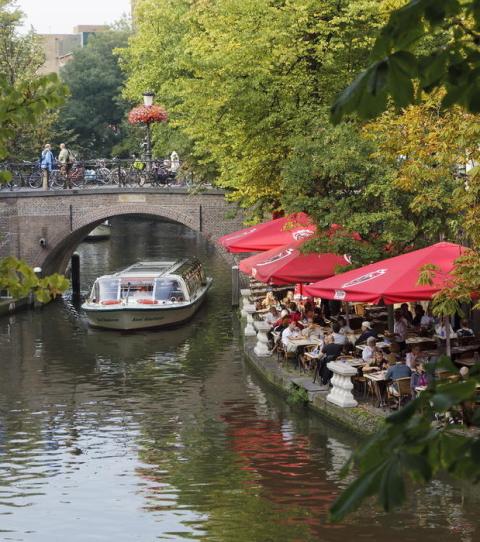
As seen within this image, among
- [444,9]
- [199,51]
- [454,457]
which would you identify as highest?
[199,51]

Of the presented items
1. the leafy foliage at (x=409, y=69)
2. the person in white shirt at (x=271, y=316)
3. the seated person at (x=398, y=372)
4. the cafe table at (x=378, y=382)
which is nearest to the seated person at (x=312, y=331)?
the person in white shirt at (x=271, y=316)

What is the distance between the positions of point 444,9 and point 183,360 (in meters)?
24.0

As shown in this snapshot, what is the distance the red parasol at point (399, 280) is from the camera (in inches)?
693

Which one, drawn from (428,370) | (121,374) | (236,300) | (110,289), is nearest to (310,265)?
(121,374)

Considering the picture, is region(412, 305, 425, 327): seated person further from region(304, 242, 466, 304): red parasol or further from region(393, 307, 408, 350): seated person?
region(304, 242, 466, 304): red parasol

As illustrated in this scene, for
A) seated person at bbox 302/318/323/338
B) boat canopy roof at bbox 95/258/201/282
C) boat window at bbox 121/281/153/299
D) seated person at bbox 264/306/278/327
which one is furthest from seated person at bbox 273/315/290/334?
boat canopy roof at bbox 95/258/201/282

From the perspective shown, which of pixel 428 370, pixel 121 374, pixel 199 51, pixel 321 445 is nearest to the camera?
pixel 428 370

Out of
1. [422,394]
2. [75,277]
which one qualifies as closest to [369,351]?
[422,394]

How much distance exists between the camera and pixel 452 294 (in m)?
16.1

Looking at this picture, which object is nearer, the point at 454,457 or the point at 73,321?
the point at 454,457

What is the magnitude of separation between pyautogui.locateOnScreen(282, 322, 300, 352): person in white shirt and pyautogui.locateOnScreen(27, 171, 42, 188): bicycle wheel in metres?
19.1

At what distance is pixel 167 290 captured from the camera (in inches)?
1384

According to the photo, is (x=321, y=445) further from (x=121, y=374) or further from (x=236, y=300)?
(x=236, y=300)

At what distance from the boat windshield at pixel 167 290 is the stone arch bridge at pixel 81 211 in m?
5.81
